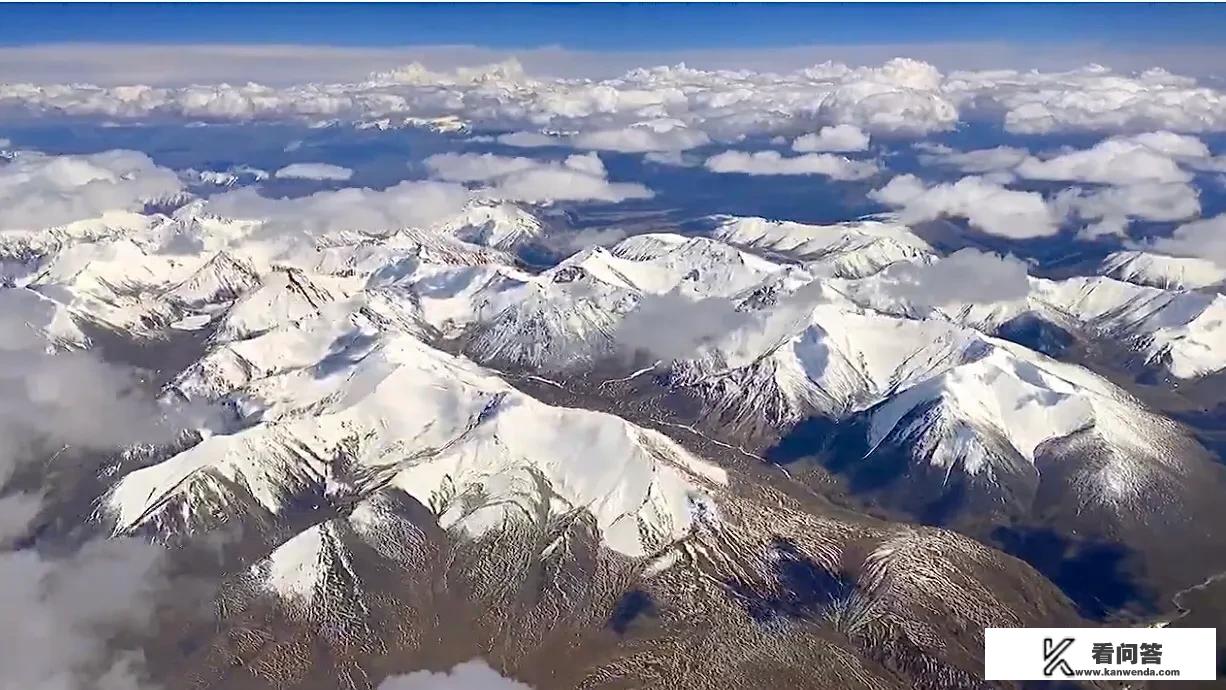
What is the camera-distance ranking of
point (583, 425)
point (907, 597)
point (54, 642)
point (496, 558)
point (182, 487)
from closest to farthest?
point (54, 642)
point (907, 597)
point (496, 558)
point (182, 487)
point (583, 425)

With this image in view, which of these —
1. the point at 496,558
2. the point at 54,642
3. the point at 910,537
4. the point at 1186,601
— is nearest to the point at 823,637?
the point at 910,537

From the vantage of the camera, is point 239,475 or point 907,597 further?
point 239,475

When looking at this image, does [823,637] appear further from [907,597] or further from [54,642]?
[54,642]

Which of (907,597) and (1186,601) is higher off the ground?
(907,597)

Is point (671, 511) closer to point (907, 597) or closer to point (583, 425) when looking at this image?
point (583, 425)

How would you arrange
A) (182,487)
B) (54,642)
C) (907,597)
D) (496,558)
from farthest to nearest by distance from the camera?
(182,487) → (496,558) → (907,597) → (54,642)

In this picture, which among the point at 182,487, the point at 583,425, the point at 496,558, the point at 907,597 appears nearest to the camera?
the point at 907,597

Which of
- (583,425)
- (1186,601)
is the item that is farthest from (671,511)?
(1186,601)

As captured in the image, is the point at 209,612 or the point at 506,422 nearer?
the point at 209,612

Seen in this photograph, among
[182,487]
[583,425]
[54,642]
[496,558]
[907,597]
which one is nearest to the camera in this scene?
[54,642]
